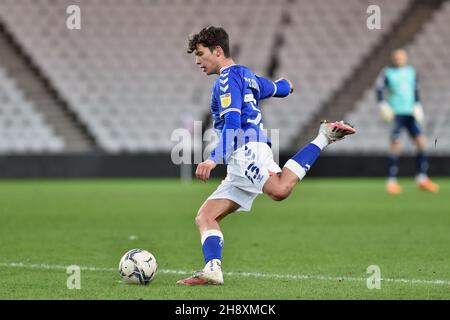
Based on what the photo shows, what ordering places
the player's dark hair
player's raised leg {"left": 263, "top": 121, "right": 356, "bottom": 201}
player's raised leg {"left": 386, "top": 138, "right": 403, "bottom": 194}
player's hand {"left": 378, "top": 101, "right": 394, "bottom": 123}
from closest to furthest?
player's raised leg {"left": 263, "top": 121, "right": 356, "bottom": 201}, the player's dark hair, player's hand {"left": 378, "top": 101, "right": 394, "bottom": 123}, player's raised leg {"left": 386, "top": 138, "right": 403, "bottom": 194}

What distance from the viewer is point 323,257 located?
755 cm

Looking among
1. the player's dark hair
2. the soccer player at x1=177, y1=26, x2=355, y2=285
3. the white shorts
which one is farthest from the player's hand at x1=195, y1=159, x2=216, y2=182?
the player's dark hair

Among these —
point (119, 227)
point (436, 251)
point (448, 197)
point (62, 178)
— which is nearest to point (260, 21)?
point (62, 178)

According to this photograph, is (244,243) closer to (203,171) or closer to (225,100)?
(225,100)

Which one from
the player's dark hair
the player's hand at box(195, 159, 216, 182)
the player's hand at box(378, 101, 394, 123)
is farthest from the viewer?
the player's hand at box(378, 101, 394, 123)

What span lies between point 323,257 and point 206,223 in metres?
1.68

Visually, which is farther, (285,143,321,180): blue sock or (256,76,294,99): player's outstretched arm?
(256,76,294,99): player's outstretched arm

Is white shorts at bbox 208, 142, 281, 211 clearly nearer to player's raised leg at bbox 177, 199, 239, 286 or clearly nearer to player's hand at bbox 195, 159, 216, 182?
player's raised leg at bbox 177, 199, 239, 286

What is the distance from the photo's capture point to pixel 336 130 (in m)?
6.20

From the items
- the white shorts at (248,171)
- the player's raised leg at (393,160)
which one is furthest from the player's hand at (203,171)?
the player's raised leg at (393,160)

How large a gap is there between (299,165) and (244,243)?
8.55 ft

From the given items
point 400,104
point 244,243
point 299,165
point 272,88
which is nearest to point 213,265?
point 299,165

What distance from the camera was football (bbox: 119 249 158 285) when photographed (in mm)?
5941

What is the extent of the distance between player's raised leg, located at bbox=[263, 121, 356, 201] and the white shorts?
55 millimetres
